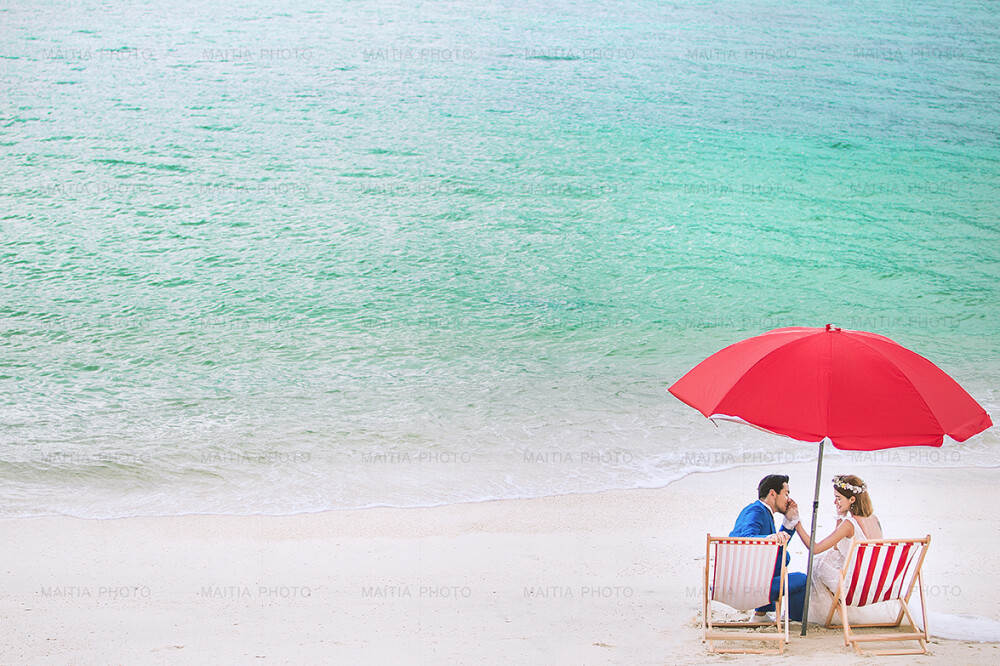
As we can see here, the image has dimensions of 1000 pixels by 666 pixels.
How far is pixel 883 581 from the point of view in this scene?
4.94 metres

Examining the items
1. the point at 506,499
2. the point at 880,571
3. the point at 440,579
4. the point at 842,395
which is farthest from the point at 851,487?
the point at 506,499

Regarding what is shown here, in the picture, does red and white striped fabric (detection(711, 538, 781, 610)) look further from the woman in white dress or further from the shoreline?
the shoreline

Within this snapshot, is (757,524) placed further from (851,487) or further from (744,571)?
(851,487)

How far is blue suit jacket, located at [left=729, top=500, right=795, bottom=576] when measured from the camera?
518cm

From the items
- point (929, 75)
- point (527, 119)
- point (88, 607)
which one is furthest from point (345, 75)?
point (88, 607)

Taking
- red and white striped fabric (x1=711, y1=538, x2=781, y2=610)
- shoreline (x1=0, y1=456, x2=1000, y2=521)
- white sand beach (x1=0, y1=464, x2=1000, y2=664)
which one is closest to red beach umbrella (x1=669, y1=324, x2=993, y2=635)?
red and white striped fabric (x1=711, y1=538, x2=781, y2=610)

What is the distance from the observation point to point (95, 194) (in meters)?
19.4

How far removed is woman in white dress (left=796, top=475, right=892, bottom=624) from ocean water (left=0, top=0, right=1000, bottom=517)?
310cm

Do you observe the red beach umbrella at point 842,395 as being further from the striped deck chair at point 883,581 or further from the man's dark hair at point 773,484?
the man's dark hair at point 773,484

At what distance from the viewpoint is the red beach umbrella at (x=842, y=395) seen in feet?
14.1

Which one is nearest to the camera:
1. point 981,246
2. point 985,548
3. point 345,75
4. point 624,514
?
point 985,548

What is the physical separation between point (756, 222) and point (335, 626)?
15470 millimetres

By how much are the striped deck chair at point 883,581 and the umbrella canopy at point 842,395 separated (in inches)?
31.4

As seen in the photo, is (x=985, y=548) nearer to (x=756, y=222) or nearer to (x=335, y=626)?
(x=335, y=626)
